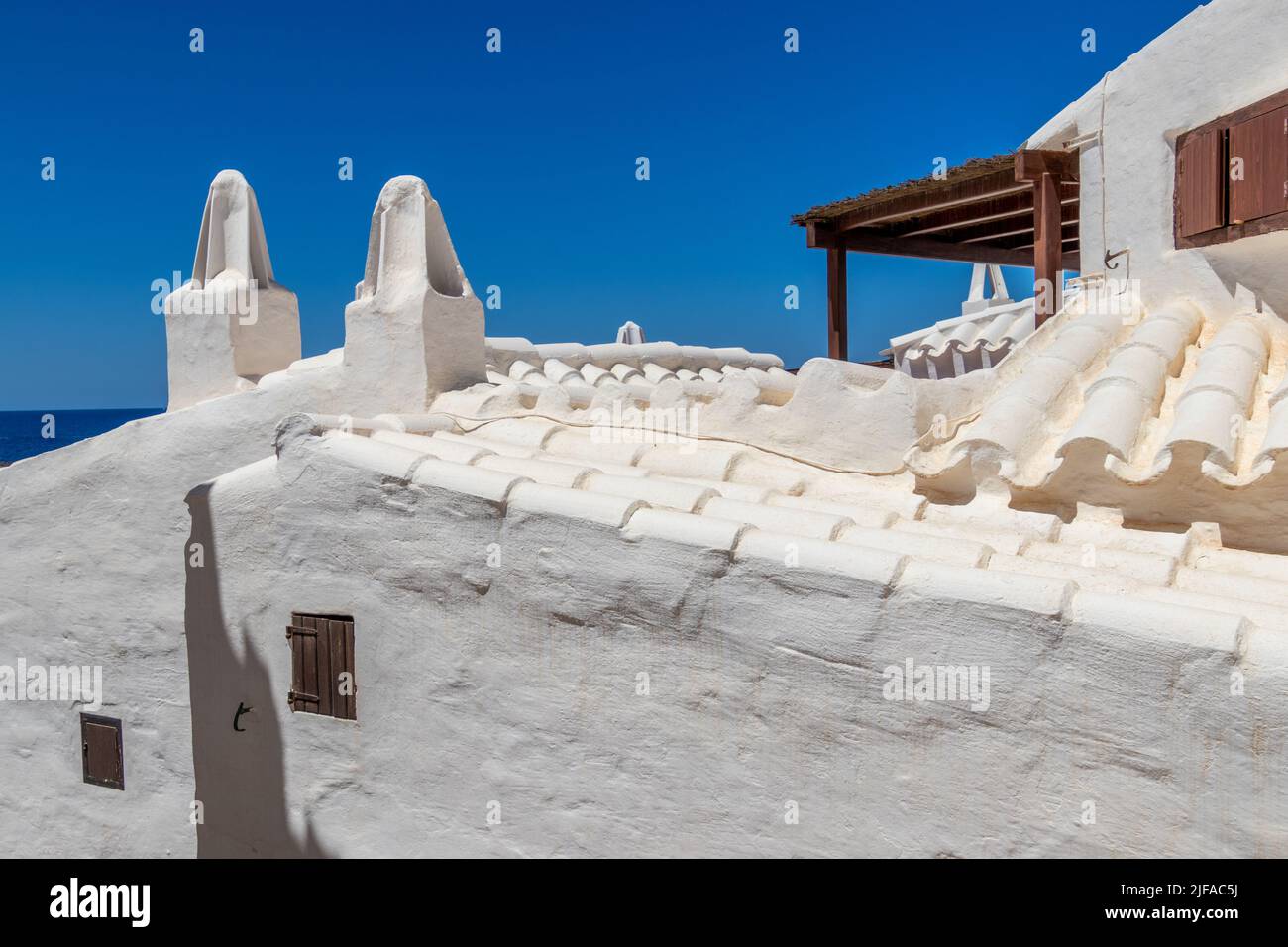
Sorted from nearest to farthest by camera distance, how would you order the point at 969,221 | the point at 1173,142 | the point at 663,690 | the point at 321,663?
the point at 663,690 < the point at 321,663 < the point at 1173,142 < the point at 969,221

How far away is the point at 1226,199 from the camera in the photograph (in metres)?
6.46

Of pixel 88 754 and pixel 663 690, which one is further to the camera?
pixel 88 754

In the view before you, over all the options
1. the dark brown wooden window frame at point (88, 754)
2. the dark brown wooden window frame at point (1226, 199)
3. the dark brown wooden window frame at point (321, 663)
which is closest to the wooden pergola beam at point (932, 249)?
the dark brown wooden window frame at point (1226, 199)

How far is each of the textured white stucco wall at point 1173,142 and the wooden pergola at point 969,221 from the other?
90 cm

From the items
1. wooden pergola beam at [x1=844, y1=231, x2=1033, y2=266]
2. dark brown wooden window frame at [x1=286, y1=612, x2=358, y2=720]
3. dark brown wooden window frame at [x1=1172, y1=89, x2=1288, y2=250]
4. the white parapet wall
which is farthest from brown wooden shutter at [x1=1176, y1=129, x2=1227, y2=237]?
wooden pergola beam at [x1=844, y1=231, x2=1033, y2=266]

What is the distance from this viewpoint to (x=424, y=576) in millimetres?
5289

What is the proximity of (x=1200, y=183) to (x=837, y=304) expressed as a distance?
7826mm

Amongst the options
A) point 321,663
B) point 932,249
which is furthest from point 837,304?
point 321,663

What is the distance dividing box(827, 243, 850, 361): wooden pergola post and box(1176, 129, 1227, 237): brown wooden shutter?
721 cm

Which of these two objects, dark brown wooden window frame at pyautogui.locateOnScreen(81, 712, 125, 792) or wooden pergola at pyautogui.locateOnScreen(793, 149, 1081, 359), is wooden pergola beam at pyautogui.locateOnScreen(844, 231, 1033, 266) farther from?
dark brown wooden window frame at pyautogui.locateOnScreen(81, 712, 125, 792)

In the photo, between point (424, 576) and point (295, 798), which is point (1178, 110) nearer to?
point (424, 576)

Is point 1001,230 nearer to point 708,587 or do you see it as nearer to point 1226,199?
point 1226,199
